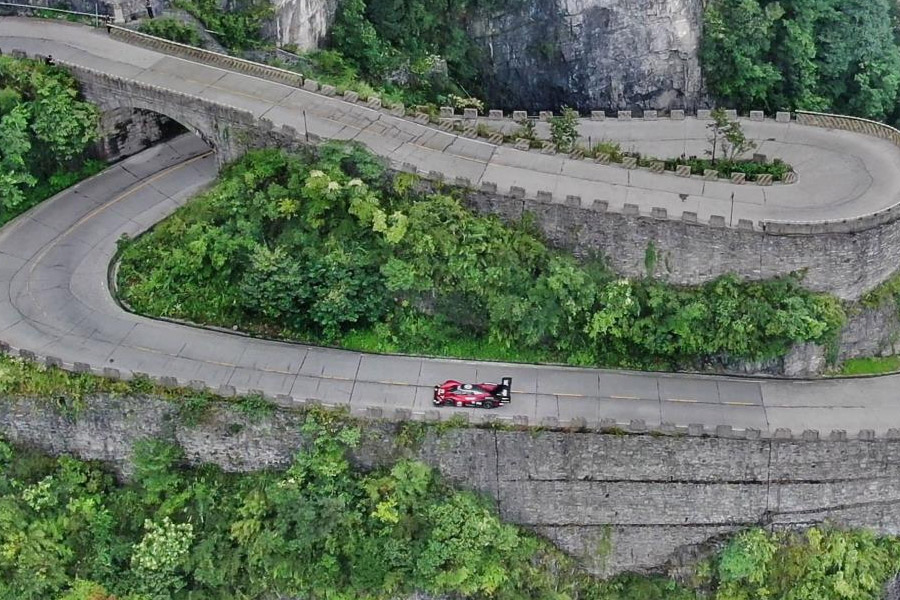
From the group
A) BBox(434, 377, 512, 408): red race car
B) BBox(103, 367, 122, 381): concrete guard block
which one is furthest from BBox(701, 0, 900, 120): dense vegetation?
BBox(103, 367, 122, 381): concrete guard block

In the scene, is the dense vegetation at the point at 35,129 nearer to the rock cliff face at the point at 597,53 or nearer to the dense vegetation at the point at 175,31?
the dense vegetation at the point at 175,31

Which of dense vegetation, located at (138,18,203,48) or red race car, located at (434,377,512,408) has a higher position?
dense vegetation, located at (138,18,203,48)

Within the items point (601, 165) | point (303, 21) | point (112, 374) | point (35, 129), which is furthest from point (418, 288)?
point (35, 129)

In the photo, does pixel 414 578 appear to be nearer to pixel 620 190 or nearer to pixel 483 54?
pixel 620 190

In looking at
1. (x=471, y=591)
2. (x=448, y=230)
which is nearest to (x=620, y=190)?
(x=448, y=230)

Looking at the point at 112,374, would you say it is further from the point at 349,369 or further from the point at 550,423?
the point at 550,423

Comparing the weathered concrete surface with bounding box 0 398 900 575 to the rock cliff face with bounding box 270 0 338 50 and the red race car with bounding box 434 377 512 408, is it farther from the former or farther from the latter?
the rock cliff face with bounding box 270 0 338 50
